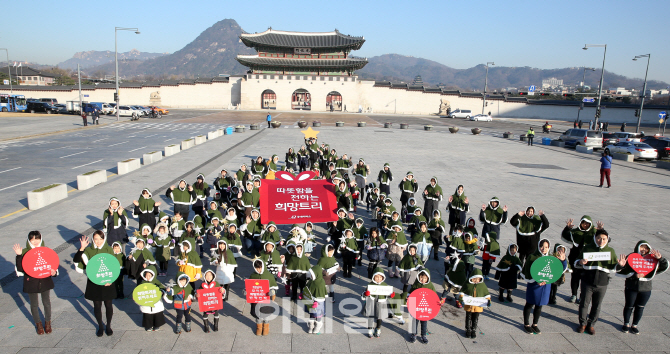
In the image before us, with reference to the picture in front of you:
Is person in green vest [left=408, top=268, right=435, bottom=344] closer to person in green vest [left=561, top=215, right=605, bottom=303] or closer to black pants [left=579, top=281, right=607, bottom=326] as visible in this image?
black pants [left=579, top=281, right=607, bottom=326]

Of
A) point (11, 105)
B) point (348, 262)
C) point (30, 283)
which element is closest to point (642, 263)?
point (348, 262)

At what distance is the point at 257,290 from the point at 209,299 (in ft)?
2.54

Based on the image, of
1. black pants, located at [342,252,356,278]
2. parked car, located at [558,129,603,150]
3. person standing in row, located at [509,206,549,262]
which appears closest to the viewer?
black pants, located at [342,252,356,278]

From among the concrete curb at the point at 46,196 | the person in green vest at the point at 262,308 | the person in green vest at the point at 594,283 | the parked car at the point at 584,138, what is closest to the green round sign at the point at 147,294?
the person in green vest at the point at 262,308

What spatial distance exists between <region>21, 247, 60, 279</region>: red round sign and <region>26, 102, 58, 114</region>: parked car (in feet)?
176

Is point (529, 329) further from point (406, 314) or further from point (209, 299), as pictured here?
point (209, 299)

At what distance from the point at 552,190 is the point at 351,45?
57223 mm

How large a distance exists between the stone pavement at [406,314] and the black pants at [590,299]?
260 millimetres

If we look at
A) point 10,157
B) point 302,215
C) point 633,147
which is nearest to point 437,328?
point 302,215

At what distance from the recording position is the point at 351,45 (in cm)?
6925

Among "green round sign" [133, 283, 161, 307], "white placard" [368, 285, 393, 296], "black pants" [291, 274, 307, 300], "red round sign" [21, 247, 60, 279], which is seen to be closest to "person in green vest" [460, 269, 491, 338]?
"white placard" [368, 285, 393, 296]

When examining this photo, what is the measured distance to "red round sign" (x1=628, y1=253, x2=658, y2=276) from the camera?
655cm

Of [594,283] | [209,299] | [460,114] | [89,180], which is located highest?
[460,114]

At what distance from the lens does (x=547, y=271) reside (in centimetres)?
665
